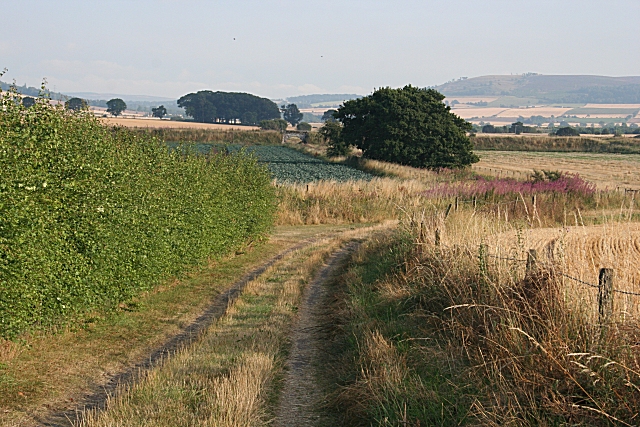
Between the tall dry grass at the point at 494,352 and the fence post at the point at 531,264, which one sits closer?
the tall dry grass at the point at 494,352

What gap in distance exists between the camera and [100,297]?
11.6 m

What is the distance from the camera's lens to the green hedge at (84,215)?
9.08m

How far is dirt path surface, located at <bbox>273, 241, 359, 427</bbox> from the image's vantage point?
767 cm

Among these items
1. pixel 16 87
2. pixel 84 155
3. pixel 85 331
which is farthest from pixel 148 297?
pixel 16 87

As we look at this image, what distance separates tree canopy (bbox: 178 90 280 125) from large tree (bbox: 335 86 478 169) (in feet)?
367

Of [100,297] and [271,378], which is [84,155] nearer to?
[100,297]

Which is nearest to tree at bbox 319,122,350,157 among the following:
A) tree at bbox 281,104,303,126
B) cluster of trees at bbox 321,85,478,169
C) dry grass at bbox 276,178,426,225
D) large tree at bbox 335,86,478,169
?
cluster of trees at bbox 321,85,478,169

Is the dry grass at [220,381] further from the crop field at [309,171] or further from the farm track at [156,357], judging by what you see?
the crop field at [309,171]

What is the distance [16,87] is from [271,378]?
264 inches

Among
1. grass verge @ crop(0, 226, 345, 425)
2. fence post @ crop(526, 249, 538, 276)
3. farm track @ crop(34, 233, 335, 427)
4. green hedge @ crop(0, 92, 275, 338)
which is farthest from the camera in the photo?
green hedge @ crop(0, 92, 275, 338)

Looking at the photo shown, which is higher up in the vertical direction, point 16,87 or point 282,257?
point 16,87

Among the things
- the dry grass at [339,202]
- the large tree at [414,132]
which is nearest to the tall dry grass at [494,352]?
the dry grass at [339,202]

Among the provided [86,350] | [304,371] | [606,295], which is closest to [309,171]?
[86,350]

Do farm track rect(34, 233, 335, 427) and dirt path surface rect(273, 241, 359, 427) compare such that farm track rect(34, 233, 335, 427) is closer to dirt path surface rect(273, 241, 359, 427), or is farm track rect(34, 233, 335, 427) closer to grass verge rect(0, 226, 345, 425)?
grass verge rect(0, 226, 345, 425)
